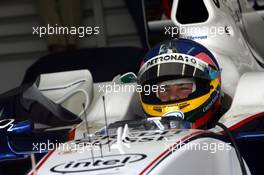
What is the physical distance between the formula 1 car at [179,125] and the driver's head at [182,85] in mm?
57

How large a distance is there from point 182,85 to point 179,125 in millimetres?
186

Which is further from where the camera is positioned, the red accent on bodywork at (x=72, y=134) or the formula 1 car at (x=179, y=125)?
the red accent on bodywork at (x=72, y=134)

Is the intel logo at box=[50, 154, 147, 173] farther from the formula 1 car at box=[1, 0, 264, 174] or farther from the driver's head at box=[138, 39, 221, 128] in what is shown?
the driver's head at box=[138, 39, 221, 128]

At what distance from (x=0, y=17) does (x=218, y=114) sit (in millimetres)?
2122

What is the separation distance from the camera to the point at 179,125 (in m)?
1.32

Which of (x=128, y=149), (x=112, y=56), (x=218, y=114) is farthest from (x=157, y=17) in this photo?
(x=128, y=149)

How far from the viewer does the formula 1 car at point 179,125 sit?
1.08 meters

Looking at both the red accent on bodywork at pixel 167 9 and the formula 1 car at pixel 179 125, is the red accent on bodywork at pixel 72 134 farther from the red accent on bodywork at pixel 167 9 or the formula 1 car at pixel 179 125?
the red accent on bodywork at pixel 167 9

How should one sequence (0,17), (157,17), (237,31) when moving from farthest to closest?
(0,17) → (157,17) → (237,31)

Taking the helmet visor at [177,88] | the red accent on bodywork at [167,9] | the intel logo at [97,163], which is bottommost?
the intel logo at [97,163]

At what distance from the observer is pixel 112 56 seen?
2.77 meters

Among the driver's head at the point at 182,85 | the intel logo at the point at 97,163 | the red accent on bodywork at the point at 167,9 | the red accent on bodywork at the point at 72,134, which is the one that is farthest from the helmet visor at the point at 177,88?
the red accent on bodywork at the point at 167,9

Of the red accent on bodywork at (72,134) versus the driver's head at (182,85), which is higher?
the driver's head at (182,85)

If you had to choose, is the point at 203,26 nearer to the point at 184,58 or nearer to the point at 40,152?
the point at 184,58
